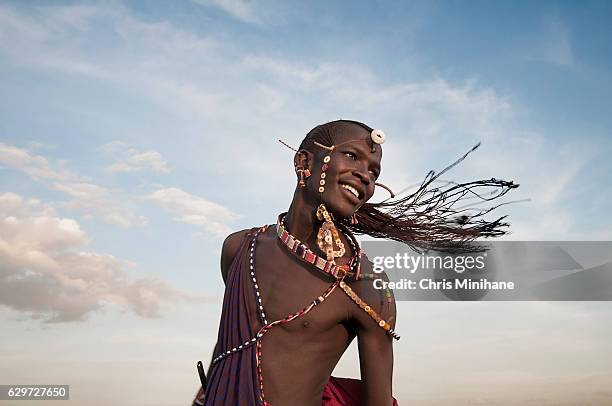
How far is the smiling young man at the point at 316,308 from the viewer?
4148mm

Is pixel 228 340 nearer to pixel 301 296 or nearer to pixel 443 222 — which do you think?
pixel 301 296

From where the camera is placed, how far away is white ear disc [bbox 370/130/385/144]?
4223 millimetres

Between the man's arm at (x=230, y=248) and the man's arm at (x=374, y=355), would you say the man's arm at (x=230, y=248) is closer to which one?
the man's arm at (x=230, y=248)

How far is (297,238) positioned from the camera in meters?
4.43

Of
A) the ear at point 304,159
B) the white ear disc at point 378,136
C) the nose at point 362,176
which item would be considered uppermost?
the white ear disc at point 378,136

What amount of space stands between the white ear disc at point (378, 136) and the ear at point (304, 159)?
40 cm

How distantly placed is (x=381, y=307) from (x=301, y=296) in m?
0.50

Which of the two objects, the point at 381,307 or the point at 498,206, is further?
the point at 498,206

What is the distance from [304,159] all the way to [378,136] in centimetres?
49

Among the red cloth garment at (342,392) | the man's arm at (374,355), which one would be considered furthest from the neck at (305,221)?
the red cloth garment at (342,392)

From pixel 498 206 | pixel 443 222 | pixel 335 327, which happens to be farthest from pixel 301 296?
pixel 498 206

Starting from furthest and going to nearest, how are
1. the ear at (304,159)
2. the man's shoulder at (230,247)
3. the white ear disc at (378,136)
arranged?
the man's shoulder at (230,247), the ear at (304,159), the white ear disc at (378,136)

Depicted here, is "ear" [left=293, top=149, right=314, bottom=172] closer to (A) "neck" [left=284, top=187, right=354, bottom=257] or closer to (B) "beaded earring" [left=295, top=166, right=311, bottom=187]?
(B) "beaded earring" [left=295, top=166, right=311, bottom=187]

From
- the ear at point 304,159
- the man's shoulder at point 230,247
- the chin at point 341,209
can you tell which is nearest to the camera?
the chin at point 341,209
